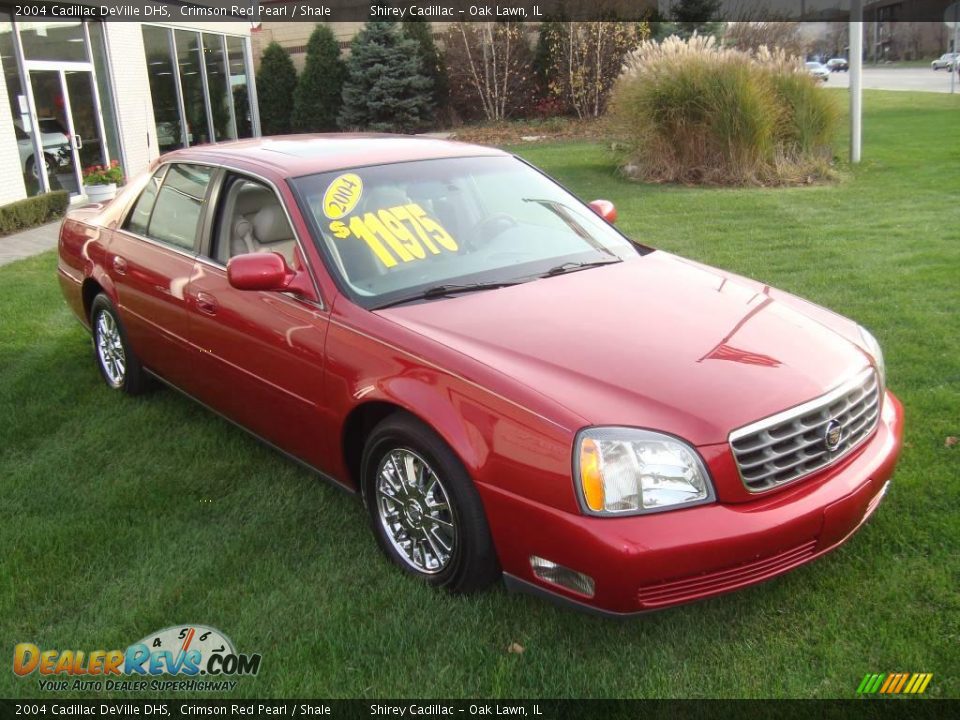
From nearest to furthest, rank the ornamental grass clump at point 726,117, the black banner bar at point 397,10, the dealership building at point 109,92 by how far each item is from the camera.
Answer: the ornamental grass clump at point 726,117 → the dealership building at point 109,92 → the black banner bar at point 397,10

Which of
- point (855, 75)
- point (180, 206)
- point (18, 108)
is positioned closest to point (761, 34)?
point (855, 75)

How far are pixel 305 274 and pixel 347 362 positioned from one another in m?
0.49

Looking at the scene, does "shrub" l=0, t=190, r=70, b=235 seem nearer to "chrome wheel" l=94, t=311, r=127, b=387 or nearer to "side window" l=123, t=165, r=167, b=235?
"chrome wheel" l=94, t=311, r=127, b=387

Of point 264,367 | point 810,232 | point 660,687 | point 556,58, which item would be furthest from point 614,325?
point 556,58

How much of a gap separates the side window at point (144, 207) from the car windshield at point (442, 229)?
5.11 feet

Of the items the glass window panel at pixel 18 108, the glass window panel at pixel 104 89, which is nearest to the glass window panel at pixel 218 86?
the glass window panel at pixel 104 89

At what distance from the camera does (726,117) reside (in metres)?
12.9

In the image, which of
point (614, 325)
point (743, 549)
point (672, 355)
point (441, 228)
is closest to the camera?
point (743, 549)

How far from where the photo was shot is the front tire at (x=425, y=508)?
302 centimetres

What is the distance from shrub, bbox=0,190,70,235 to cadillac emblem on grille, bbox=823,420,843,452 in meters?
11.5

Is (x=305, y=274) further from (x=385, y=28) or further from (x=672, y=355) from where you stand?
(x=385, y=28)

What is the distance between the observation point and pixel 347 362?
11.2 ft

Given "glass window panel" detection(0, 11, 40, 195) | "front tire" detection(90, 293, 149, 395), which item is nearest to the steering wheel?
"front tire" detection(90, 293, 149, 395)

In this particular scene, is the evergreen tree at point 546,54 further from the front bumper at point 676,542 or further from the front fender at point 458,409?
the front bumper at point 676,542
